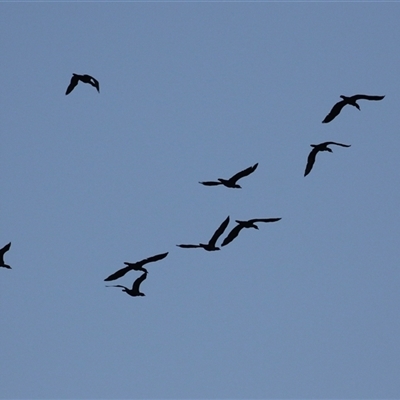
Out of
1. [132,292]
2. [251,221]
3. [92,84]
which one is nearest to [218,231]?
[251,221]

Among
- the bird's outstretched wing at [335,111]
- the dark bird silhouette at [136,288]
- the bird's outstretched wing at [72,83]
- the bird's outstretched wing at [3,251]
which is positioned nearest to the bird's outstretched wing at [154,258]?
the dark bird silhouette at [136,288]

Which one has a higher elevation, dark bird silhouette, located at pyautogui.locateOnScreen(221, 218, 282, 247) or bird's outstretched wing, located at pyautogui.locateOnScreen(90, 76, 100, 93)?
bird's outstretched wing, located at pyautogui.locateOnScreen(90, 76, 100, 93)

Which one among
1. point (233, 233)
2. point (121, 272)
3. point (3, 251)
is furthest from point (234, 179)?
A: point (3, 251)

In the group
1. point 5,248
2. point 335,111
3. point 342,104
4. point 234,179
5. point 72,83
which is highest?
point 72,83

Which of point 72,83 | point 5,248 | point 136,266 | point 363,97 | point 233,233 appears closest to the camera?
point 363,97

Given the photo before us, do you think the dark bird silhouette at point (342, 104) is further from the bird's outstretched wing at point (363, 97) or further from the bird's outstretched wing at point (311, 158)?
the bird's outstretched wing at point (311, 158)

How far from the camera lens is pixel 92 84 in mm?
51438

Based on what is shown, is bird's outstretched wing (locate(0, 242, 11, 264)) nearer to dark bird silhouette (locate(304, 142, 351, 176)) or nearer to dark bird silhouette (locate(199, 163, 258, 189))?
dark bird silhouette (locate(199, 163, 258, 189))

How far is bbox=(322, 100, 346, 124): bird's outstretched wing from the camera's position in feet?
→ 152

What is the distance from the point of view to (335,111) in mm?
46750

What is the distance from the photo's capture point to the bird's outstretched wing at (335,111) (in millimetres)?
46425

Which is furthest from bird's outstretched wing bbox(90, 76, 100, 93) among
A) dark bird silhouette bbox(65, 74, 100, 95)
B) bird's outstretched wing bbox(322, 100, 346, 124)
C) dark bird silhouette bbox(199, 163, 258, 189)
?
bird's outstretched wing bbox(322, 100, 346, 124)

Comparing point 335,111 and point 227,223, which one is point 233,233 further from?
point 335,111

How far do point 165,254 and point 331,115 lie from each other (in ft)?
31.6
